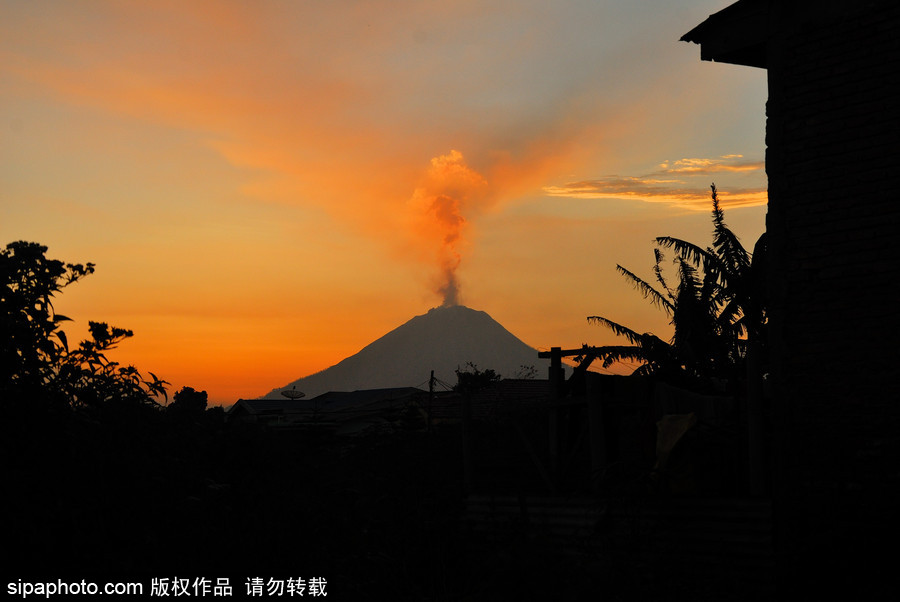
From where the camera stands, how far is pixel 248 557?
1113cm

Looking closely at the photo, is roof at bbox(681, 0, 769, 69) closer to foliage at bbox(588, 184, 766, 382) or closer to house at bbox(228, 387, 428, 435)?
foliage at bbox(588, 184, 766, 382)

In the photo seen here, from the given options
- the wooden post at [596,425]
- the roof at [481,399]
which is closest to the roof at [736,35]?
the wooden post at [596,425]

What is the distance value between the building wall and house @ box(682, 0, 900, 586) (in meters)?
0.01

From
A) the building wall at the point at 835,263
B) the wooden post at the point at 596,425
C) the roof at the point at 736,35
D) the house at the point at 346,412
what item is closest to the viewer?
the building wall at the point at 835,263

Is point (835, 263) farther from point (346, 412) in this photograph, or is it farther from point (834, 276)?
point (346, 412)

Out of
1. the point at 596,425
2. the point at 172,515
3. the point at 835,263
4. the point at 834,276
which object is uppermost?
the point at 835,263

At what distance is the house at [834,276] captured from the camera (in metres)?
9.44

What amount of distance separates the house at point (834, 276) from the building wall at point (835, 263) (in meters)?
0.01

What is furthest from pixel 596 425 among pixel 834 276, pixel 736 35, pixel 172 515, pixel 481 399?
pixel 481 399

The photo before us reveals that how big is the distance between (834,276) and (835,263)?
0.15 meters

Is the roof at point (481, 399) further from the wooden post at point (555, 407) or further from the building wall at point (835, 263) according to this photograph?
the building wall at point (835, 263)

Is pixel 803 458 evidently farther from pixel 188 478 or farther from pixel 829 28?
pixel 188 478

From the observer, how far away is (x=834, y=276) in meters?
9.78

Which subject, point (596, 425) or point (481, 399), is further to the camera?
point (481, 399)
